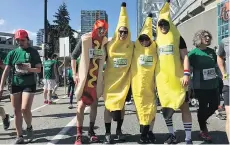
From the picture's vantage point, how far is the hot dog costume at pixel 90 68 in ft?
16.3

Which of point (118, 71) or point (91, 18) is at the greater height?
point (91, 18)

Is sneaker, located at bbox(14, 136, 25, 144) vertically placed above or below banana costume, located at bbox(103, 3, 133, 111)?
below

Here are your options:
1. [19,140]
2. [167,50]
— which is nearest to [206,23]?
[167,50]

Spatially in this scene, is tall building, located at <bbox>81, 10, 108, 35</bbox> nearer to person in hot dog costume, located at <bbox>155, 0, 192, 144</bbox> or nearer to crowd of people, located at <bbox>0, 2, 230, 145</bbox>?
crowd of people, located at <bbox>0, 2, 230, 145</bbox>

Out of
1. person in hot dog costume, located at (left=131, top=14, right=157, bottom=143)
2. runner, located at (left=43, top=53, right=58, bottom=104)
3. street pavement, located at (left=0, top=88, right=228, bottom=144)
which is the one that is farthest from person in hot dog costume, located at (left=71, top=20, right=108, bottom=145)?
runner, located at (left=43, top=53, right=58, bottom=104)

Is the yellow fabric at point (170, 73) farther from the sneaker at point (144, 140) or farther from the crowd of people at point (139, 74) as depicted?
the sneaker at point (144, 140)

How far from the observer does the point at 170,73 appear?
15.5 feet

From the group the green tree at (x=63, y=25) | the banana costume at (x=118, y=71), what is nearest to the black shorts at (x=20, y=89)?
the banana costume at (x=118, y=71)

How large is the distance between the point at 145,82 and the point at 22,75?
7.24ft

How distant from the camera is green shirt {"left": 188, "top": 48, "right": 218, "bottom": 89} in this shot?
5.01 meters

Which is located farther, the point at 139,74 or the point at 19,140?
the point at 19,140

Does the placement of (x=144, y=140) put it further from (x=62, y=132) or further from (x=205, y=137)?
(x=62, y=132)

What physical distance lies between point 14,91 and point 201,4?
97.9ft

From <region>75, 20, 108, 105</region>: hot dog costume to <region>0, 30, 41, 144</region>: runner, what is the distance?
0.90 metres
